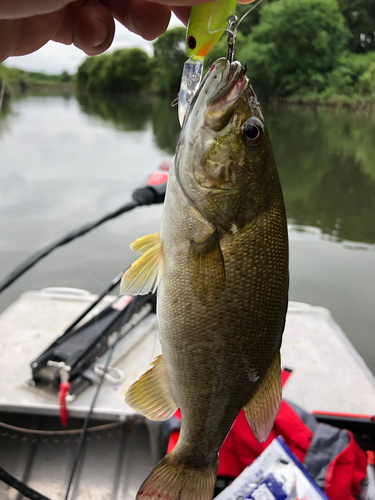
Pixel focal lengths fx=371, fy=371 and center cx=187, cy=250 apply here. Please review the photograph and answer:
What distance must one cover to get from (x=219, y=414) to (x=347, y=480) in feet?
4.15

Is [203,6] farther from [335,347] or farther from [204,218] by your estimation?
[335,347]

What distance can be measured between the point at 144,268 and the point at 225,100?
1.75 feet

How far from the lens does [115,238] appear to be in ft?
20.7

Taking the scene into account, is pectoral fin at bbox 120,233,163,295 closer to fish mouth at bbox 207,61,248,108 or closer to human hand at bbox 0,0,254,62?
fish mouth at bbox 207,61,248,108

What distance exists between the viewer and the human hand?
150 cm

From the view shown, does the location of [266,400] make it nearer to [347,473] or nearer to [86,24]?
[347,473]

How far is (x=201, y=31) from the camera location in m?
1.07

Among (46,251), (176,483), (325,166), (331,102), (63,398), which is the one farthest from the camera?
(331,102)

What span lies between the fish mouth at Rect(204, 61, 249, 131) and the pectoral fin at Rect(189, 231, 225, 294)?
1.04 ft

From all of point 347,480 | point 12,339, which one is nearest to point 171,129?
point 12,339

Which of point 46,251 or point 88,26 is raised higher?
point 88,26

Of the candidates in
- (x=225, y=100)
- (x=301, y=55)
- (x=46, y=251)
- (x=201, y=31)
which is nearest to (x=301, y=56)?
(x=301, y=55)

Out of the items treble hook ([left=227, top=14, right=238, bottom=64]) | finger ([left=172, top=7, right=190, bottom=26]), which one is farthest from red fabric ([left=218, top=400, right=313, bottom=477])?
finger ([left=172, top=7, right=190, bottom=26])

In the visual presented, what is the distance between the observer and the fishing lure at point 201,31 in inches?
41.0
